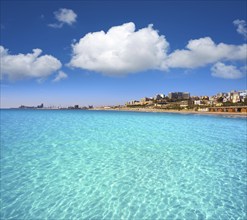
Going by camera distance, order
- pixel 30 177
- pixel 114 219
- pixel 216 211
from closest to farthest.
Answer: pixel 114 219, pixel 216 211, pixel 30 177

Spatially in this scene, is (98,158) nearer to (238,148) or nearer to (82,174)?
(82,174)

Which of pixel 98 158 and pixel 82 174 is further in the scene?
pixel 98 158

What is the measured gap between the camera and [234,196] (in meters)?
7.46

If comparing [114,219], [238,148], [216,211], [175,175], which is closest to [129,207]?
[114,219]

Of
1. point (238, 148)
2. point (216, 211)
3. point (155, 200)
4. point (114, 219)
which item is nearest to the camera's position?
point (114, 219)

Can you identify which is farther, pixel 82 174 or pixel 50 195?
pixel 82 174

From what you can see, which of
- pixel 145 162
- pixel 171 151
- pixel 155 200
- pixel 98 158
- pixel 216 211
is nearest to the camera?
pixel 216 211

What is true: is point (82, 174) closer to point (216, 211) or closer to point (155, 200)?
point (155, 200)

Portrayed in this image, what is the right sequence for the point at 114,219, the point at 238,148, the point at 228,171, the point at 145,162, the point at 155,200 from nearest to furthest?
the point at 114,219, the point at 155,200, the point at 228,171, the point at 145,162, the point at 238,148

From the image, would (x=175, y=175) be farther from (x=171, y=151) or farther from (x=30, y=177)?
(x=30, y=177)

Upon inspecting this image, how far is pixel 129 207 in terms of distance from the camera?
6.71 m

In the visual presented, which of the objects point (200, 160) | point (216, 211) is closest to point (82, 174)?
Result: point (216, 211)

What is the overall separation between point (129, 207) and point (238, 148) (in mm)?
11906

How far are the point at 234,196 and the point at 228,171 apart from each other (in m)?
2.92
